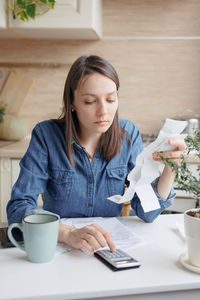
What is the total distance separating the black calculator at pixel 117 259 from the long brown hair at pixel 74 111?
0.48m

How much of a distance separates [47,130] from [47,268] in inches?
25.0

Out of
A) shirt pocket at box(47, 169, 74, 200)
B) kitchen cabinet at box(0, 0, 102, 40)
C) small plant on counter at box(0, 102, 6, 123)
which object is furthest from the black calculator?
small plant on counter at box(0, 102, 6, 123)

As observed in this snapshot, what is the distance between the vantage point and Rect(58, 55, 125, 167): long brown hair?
1258 mm

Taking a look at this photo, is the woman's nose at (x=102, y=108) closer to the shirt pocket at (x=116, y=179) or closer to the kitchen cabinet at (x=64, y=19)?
the shirt pocket at (x=116, y=179)

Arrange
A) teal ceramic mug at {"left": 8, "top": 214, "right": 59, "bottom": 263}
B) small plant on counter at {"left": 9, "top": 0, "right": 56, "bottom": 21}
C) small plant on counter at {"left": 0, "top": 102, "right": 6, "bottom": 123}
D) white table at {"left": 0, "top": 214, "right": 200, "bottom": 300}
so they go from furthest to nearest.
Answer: small plant on counter at {"left": 0, "top": 102, "right": 6, "bottom": 123} → small plant on counter at {"left": 9, "top": 0, "right": 56, "bottom": 21} → teal ceramic mug at {"left": 8, "top": 214, "right": 59, "bottom": 263} → white table at {"left": 0, "top": 214, "right": 200, "bottom": 300}

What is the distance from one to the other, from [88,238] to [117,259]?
101 mm

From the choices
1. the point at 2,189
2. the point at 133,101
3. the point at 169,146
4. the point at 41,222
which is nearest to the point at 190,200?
the point at 133,101

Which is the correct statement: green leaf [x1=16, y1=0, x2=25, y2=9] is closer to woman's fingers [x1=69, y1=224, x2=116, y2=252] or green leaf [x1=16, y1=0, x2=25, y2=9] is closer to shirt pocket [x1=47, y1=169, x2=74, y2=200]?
shirt pocket [x1=47, y1=169, x2=74, y2=200]

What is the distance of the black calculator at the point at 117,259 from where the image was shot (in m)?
0.82

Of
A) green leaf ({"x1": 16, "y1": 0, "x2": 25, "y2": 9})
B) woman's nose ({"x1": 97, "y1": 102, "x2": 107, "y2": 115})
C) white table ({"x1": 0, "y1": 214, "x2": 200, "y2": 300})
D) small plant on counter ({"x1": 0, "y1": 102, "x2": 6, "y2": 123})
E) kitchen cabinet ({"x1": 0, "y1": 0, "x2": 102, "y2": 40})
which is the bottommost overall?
white table ({"x1": 0, "y1": 214, "x2": 200, "y2": 300})

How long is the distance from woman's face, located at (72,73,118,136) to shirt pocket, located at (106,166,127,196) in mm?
200

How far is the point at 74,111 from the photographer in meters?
1.43

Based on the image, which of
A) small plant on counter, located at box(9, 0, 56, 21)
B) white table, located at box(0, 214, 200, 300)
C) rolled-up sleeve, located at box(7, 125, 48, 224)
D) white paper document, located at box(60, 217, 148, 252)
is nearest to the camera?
white table, located at box(0, 214, 200, 300)

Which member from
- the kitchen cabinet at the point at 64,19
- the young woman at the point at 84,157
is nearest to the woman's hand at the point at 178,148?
the young woman at the point at 84,157
